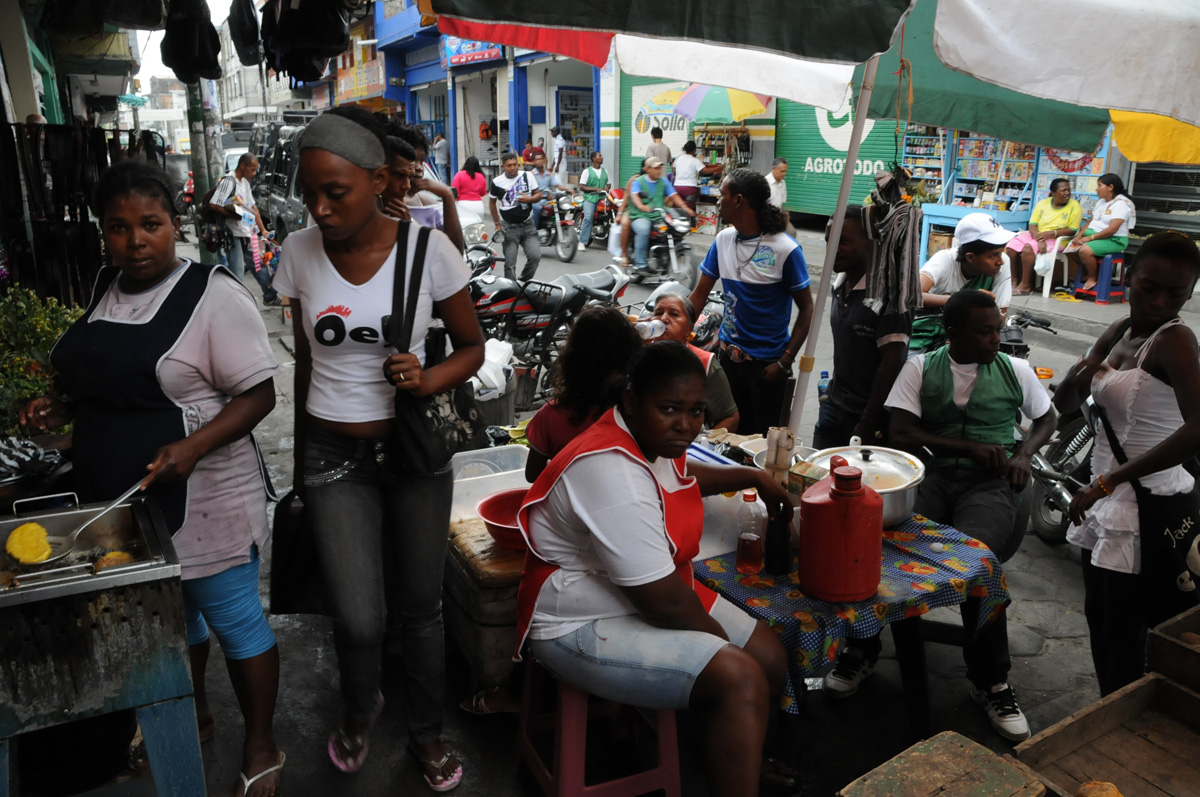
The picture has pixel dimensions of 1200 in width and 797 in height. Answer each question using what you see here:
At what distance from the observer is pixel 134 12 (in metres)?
4.78

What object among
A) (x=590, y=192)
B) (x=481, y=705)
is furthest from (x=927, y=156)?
(x=481, y=705)

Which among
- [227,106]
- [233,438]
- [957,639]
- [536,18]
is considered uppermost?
[227,106]

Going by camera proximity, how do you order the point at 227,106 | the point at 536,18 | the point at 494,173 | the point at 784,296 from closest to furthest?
the point at 536,18 → the point at 784,296 → the point at 494,173 → the point at 227,106

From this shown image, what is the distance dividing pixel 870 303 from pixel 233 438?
2.83m

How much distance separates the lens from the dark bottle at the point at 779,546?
8.70ft

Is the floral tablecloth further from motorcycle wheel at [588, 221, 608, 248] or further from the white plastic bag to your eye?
motorcycle wheel at [588, 221, 608, 248]

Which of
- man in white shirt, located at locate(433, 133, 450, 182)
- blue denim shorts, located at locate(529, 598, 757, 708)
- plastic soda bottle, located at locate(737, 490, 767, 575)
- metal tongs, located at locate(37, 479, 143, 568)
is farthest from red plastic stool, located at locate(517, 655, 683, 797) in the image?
man in white shirt, located at locate(433, 133, 450, 182)

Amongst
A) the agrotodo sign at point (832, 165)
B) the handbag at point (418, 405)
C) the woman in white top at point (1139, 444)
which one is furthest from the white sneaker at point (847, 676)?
the agrotodo sign at point (832, 165)

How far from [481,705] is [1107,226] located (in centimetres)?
1062

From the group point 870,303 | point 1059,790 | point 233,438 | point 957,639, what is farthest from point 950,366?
point 233,438

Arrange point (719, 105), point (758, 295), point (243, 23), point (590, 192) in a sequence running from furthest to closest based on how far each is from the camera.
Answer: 1. point (590, 192)
2. point (719, 105)
3. point (243, 23)
4. point (758, 295)

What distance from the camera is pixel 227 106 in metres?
70.0

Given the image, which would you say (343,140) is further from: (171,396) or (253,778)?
(253,778)

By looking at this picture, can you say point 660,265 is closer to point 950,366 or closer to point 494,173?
point 950,366
